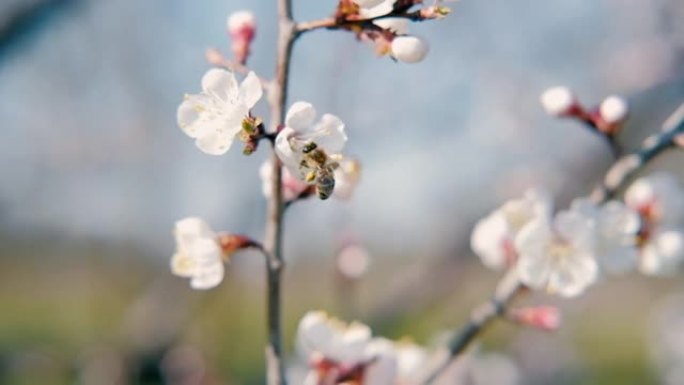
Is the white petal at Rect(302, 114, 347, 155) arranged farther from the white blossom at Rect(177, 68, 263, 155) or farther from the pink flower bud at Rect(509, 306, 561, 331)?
the pink flower bud at Rect(509, 306, 561, 331)

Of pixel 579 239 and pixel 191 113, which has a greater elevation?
pixel 191 113

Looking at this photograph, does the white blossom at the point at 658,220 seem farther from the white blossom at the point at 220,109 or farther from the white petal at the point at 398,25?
the white blossom at the point at 220,109

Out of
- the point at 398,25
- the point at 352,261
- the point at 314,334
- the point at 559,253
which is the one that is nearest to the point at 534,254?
the point at 559,253

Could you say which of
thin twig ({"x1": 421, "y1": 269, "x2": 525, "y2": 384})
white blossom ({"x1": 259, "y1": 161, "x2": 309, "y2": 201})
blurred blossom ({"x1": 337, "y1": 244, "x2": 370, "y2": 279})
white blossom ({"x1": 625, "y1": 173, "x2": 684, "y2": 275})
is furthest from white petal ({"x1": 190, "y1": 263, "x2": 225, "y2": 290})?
blurred blossom ({"x1": 337, "y1": 244, "x2": 370, "y2": 279})

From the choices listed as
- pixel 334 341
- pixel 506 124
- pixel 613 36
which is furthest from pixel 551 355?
pixel 334 341

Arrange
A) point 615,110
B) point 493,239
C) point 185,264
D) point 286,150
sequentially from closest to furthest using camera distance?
point 286,150 → point 185,264 → point 615,110 → point 493,239

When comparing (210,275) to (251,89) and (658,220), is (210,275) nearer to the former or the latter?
(251,89)
